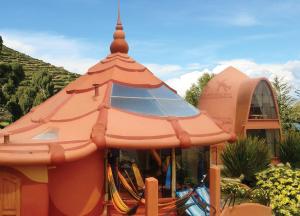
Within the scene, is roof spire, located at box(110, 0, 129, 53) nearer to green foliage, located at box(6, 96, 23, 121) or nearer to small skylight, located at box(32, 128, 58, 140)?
small skylight, located at box(32, 128, 58, 140)

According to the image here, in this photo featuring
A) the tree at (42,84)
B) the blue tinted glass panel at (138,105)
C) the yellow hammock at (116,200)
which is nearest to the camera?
the yellow hammock at (116,200)

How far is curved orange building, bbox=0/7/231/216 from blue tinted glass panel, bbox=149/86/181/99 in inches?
2.2

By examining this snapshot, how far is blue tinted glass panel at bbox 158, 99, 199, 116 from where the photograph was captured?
14344 mm

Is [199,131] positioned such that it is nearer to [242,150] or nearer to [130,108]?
[130,108]

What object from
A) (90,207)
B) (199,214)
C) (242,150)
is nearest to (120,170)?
(90,207)

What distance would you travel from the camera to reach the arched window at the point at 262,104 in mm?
29391

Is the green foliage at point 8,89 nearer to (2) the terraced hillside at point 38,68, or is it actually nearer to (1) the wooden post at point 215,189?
(1) the wooden post at point 215,189

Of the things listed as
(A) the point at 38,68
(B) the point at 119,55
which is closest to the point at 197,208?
(B) the point at 119,55

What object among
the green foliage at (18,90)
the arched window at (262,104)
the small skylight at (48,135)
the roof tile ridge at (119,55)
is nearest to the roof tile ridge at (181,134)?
the small skylight at (48,135)

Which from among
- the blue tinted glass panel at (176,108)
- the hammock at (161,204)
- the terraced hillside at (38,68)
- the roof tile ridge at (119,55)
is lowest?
the hammock at (161,204)

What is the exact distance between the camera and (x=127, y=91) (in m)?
14.6

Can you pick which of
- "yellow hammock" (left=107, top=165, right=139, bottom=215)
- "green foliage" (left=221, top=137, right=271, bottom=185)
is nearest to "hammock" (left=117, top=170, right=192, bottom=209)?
"yellow hammock" (left=107, top=165, right=139, bottom=215)

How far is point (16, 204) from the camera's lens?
35.3ft

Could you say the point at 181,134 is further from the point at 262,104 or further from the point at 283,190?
the point at 262,104
